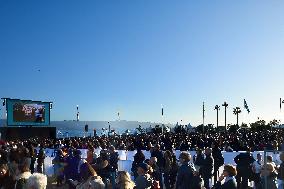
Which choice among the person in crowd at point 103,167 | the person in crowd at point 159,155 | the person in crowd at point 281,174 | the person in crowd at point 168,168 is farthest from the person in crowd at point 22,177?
the person in crowd at point 159,155

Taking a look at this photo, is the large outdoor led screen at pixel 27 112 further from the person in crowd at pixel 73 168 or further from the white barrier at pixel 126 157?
the person in crowd at pixel 73 168

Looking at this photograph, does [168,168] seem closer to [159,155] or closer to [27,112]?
[159,155]

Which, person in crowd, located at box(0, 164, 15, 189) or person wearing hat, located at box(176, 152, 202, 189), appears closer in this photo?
person in crowd, located at box(0, 164, 15, 189)

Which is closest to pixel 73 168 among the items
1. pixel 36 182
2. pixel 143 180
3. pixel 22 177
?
pixel 143 180

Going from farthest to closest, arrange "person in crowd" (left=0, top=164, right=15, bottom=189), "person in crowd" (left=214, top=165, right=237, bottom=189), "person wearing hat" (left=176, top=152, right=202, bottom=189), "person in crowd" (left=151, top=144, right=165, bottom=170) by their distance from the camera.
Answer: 1. "person in crowd" (left=151, top=144, right=165, bottom=170)
2. "person wearing hat" (left=176, top=152, right=202, bottom=189)
3. "person in crowd" (left=214, top=165, right=237, bottom=189)
4. "person in crowd" (left=0, top=164, right=15, bottom=189)

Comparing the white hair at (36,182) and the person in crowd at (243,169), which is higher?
the white hair at (36,182)

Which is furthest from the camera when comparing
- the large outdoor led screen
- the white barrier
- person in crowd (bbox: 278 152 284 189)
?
the large outdoor led screen

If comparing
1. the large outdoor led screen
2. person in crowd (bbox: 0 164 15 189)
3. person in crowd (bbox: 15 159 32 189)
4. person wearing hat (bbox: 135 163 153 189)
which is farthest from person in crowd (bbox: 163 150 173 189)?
the large outdoor led screen

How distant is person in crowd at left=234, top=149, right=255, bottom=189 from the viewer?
43.7 ft

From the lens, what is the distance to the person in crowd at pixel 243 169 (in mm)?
13305

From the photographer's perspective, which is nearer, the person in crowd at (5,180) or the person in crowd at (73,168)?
the person in crowd at (5,180)

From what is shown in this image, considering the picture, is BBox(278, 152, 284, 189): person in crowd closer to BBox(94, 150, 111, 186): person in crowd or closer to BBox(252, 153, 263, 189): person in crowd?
BBox(252, 153, 263, 189): person in crowd

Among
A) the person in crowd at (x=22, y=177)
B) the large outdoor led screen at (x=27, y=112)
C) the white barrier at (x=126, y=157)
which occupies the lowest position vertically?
the white barrier at (x=126, y=157)

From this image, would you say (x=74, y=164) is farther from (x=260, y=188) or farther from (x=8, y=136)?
(x=8, y=136)
